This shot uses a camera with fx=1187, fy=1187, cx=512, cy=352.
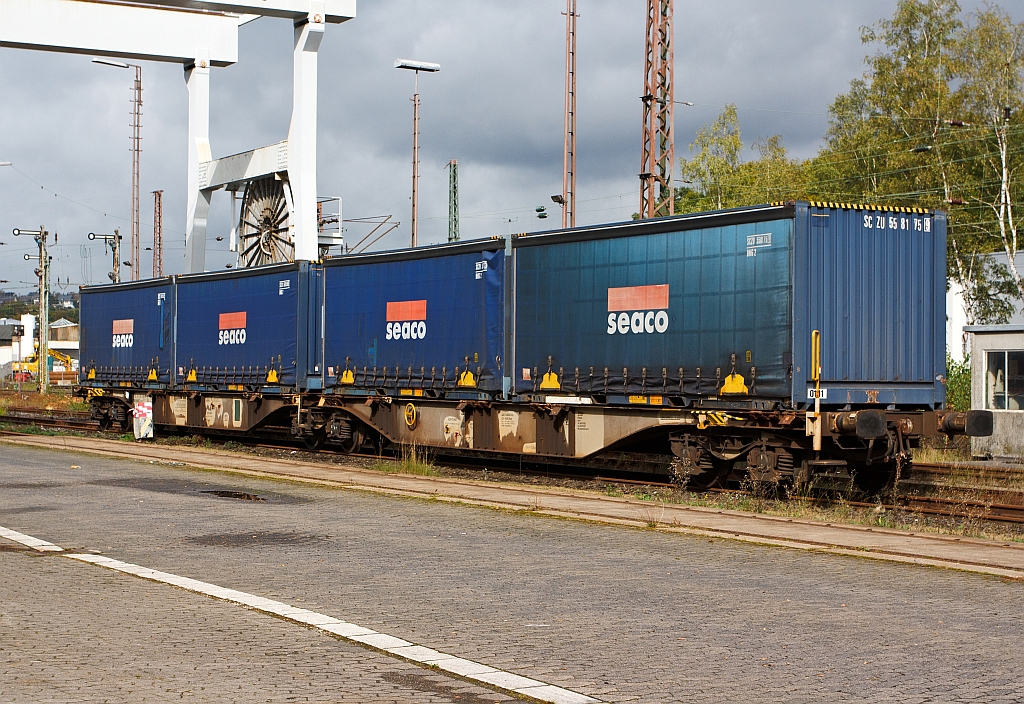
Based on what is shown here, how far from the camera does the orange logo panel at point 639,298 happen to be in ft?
55.6

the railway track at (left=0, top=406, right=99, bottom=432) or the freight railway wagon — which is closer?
the freight railway wagon

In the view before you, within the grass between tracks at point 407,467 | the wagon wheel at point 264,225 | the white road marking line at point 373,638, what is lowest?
the white road marking line at point 373,638

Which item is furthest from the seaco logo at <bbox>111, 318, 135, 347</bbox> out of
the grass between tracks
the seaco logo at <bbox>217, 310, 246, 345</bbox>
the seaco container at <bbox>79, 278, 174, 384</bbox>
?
the grass between tracks

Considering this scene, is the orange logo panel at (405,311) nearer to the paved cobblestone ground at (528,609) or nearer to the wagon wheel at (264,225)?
the wagon wheel at (264,225)

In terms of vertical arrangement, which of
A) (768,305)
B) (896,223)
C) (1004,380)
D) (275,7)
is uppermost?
(275,7)

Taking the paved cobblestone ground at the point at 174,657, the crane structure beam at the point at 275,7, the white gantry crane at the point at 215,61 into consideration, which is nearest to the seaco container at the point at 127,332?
the white gantry crane at the point at 215,61

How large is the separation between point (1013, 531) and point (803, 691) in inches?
342

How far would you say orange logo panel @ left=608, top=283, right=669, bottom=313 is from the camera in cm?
1694

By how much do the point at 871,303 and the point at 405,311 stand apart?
912cm

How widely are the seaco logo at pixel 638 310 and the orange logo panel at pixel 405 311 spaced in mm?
4886

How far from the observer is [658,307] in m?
17.0

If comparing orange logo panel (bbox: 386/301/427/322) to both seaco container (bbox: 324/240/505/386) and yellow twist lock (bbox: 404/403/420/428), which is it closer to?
seaco container (bbox: 324/240/505/386)

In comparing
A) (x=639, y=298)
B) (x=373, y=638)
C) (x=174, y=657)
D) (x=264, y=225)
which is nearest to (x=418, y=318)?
(x=639, y=298)

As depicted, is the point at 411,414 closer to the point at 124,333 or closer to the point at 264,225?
the point at 264,225
